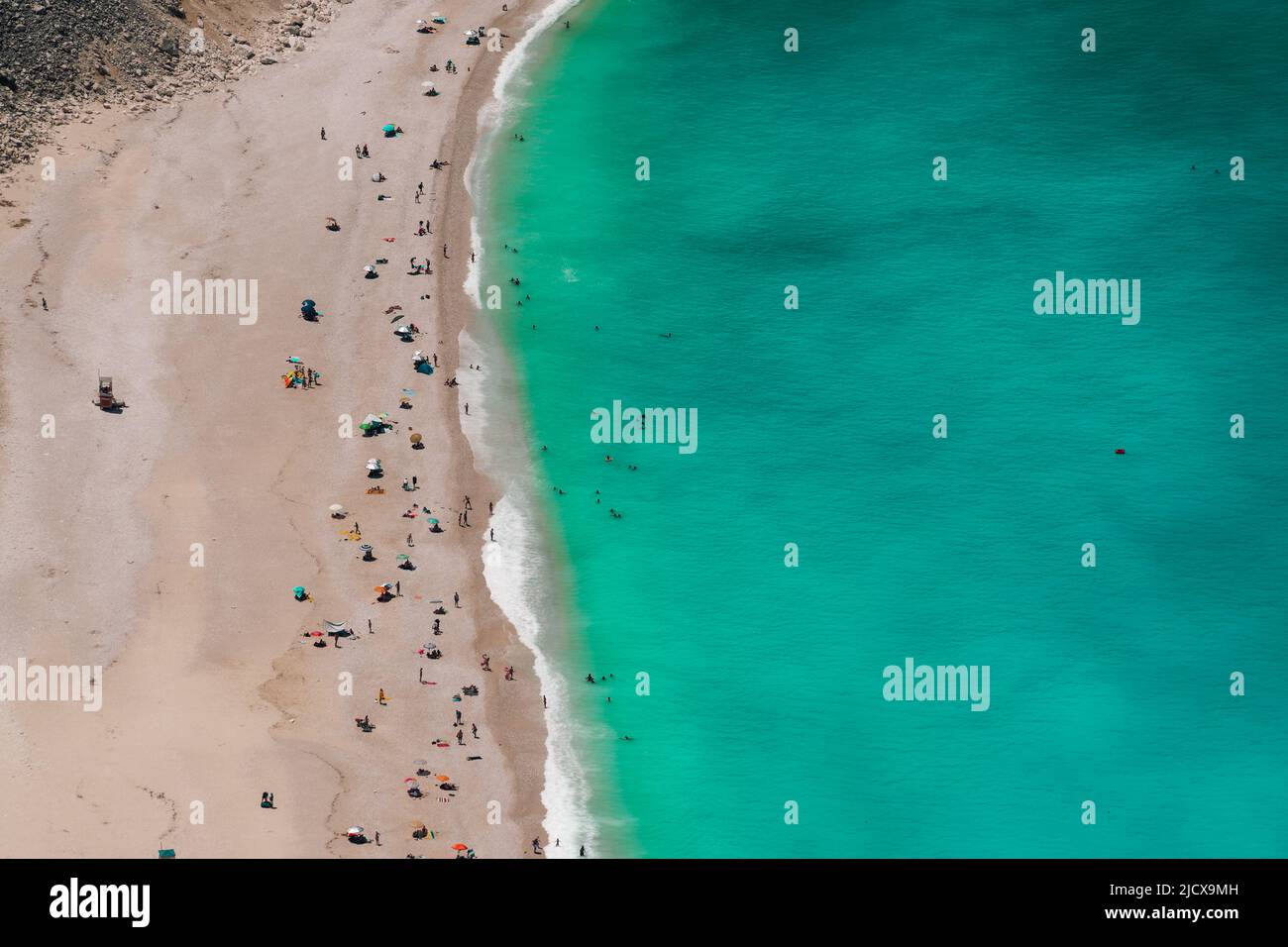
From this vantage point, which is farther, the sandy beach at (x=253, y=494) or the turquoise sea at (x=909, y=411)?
the turquoise sea at (x=909, y=411)

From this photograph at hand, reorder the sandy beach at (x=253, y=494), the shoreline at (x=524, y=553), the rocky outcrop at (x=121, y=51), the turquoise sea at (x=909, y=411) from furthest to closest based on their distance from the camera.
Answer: the rocky outcrop at (x=121, y=51) < the turquoise sea at (x=909, y=411) < the shoreline at (x=524, y=553) < the sandy beach at (x=253, y=494)

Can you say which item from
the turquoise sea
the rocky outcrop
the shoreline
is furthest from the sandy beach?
the turquoise sea

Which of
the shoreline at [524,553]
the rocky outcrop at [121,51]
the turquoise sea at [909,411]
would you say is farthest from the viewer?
the rocky outcrop at [121,51]

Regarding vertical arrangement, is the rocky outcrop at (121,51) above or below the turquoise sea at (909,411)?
above

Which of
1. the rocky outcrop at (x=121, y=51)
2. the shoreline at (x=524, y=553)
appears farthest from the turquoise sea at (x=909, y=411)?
the rocky outcrop at (x=121, y=51)

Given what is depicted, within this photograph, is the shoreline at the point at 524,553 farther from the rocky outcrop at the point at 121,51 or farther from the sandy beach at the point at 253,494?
the rocky outcrop at the point at 121,51

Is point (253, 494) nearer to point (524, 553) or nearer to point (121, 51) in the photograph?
point (524, 553)
